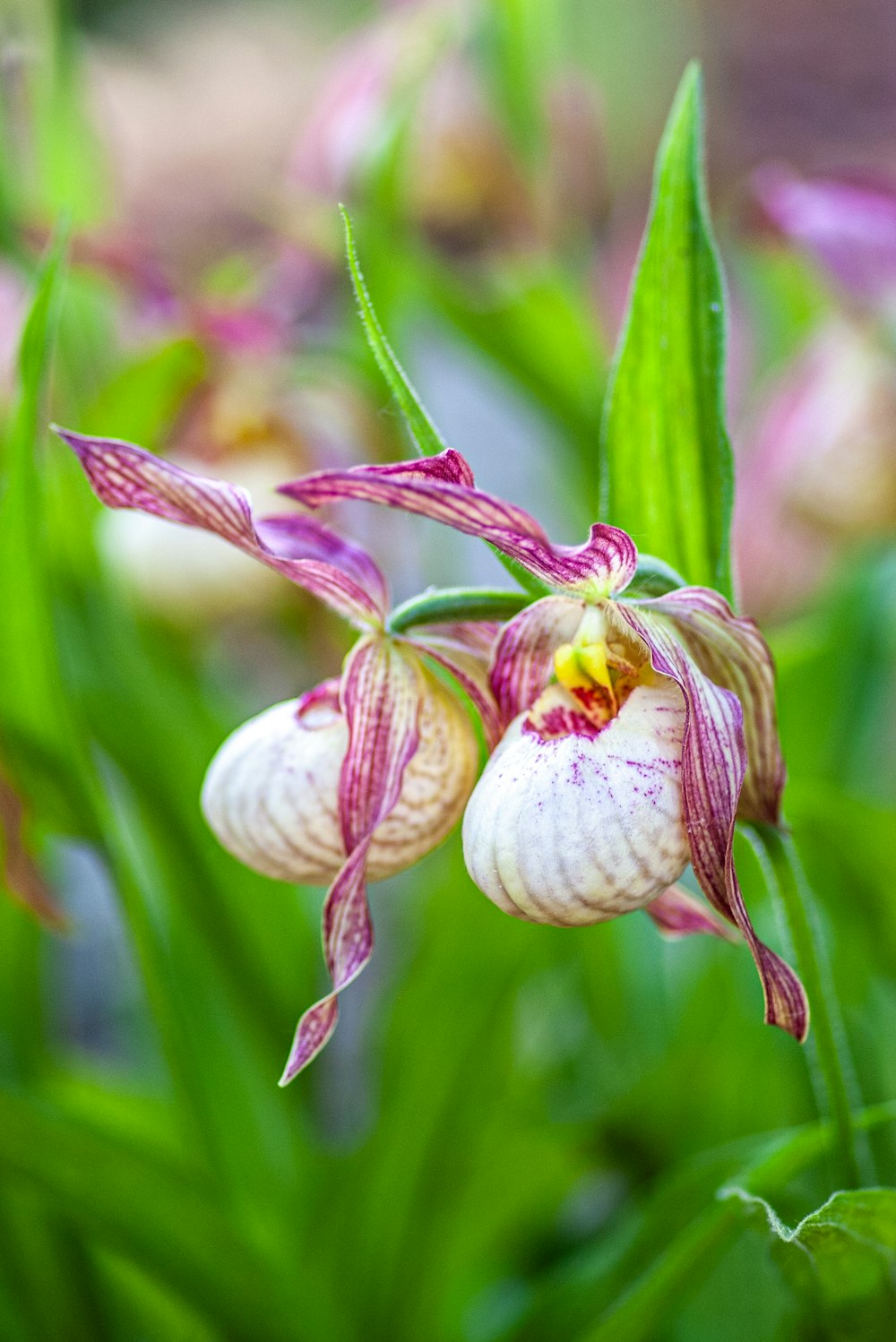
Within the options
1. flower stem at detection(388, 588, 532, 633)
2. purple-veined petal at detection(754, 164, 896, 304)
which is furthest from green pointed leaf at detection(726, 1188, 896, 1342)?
purple-veined petal at detection(754, 164, 896, 304)

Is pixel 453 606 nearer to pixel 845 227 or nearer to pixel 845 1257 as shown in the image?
pixel 845 1257

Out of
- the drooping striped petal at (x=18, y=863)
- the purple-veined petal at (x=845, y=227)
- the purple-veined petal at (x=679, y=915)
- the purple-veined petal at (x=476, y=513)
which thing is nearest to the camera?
the purple-veined petal at (x=476, y=513)

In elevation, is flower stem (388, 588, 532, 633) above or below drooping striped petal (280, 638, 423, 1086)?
above

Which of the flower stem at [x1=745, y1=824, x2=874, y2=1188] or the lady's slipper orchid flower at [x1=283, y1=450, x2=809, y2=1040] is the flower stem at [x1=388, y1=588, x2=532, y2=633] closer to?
the lady's slipper orchid flower at [x1=283, y1=450, x2=809, y2=1040]

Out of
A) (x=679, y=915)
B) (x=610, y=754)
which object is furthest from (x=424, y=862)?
(x=610, y=754)

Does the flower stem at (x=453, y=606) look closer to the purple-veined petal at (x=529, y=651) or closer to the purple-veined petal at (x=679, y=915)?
the purple-veined petal at (x=529, y=651)

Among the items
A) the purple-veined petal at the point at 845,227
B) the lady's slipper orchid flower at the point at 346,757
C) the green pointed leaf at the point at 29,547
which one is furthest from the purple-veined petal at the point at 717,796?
the purple-veined petal at the point at 845,227
